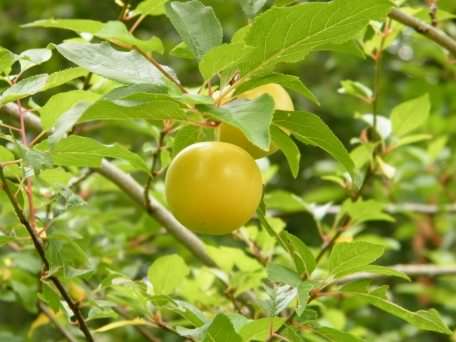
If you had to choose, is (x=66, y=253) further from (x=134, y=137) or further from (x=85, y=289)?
(x=134, y=137)

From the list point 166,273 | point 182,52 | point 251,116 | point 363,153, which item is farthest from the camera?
point 363,153

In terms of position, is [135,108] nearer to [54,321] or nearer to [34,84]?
[34,84]

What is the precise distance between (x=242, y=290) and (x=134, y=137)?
78.0 inches

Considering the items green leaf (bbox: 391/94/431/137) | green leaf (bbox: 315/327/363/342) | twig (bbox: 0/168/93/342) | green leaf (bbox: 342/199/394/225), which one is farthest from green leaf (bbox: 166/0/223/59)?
green leaf (bbox: 391/94/431/137)

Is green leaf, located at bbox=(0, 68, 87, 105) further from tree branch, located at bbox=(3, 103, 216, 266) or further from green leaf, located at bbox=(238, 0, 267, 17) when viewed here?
tree branch, located at bbox=(3, 103, 216, 266)

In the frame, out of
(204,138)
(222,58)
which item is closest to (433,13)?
(204,138)

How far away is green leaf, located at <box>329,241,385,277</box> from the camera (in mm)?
956

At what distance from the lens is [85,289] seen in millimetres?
1512

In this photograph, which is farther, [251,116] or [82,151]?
[82,151]

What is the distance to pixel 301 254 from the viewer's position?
39.6 inches

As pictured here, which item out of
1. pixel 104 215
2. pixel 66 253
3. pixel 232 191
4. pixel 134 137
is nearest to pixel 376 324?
pixel 134 137

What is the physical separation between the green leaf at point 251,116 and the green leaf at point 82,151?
0.48 ft

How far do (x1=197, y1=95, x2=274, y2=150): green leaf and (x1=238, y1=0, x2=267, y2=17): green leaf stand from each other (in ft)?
0.81

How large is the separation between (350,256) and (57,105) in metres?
0.38
